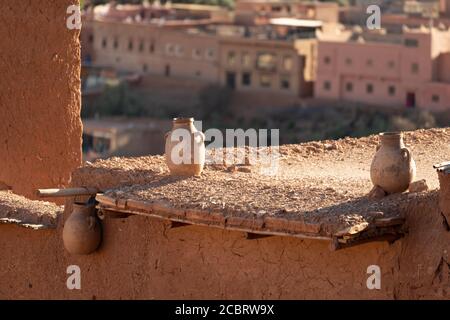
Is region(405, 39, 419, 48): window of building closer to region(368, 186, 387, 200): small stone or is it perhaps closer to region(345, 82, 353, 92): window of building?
region(345, 82, 353, 92): window of building

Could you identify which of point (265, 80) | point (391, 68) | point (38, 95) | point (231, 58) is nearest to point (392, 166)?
point (38, 95)

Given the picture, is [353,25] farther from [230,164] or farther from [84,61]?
[230,164]

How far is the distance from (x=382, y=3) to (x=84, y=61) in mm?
10853

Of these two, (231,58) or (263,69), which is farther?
(231,58)

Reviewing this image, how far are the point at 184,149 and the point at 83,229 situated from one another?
79cm

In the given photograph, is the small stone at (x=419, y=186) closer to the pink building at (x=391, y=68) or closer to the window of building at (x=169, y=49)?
the pink building at (x=391, y=68)

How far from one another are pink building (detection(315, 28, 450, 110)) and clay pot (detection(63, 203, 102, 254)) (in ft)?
95.5

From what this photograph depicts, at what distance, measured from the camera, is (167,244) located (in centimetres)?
841

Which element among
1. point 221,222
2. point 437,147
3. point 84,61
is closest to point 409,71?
point 84,61

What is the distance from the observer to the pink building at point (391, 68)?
125ft

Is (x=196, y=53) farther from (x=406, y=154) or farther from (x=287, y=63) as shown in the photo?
(x=406, y=154)

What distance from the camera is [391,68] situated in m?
39.7

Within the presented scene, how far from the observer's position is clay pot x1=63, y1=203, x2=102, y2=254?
8.72m

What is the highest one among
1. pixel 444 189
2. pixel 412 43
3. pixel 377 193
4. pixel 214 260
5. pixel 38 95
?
pixel 38 95
